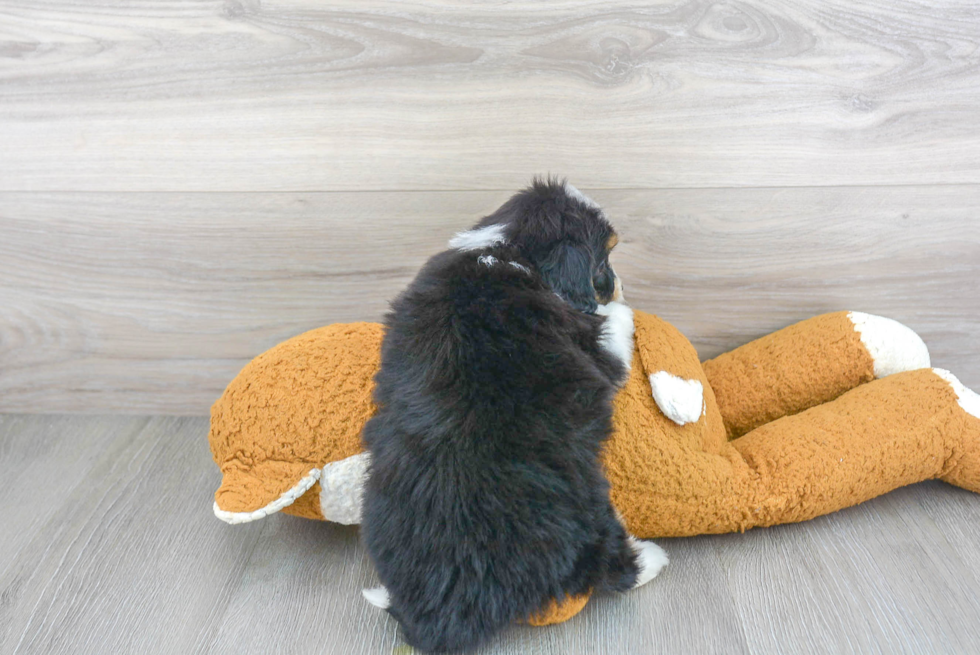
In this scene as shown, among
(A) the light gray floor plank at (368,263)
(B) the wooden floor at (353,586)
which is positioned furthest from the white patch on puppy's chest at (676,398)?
(A) the light gray floor plank at (368,263)

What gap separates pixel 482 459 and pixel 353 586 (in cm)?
35

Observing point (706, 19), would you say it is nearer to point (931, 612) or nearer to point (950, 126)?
point (950, 126)

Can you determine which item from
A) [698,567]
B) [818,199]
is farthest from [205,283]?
[818,199]

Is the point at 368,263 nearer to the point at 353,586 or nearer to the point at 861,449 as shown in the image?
the point at 353,586

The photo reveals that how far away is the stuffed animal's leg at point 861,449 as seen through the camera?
0.99 m

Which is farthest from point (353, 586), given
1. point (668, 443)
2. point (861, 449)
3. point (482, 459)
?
point (861, 449)

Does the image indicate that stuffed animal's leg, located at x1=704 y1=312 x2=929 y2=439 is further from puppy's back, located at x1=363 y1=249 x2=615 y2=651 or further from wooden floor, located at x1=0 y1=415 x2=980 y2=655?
puppy's back, located at x1=363 y1=249 x2=615 y2=651

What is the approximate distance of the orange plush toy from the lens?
37.3 inches

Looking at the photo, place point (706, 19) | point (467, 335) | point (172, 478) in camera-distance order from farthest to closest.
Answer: point (172, 478) → point (706, 19) → point (467, 335)

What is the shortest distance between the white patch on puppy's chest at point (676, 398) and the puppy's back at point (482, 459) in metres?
0.14

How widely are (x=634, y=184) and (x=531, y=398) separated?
0.55m

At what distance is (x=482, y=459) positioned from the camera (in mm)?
782

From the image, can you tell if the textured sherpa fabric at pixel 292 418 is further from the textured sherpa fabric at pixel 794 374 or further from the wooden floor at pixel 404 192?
the textured sherpa fabric at pixel 794 374

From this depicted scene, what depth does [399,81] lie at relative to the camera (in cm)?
116
